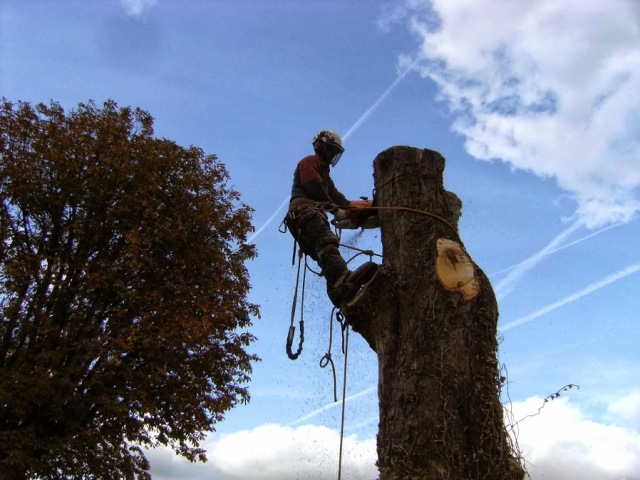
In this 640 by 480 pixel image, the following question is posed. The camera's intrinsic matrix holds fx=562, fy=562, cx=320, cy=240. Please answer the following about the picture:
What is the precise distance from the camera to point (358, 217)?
4.96m

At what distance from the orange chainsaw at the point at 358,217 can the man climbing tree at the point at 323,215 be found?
0.20ft

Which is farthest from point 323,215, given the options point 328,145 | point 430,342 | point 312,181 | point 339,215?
point 430,342

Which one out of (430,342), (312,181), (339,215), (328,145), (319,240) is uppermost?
(328,145)

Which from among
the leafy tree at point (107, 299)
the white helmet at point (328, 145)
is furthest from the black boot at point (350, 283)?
the leafy tree at point (107, 299)

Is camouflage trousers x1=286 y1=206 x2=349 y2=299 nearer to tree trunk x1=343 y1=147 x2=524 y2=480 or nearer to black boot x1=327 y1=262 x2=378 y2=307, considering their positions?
black boot x1=327 y1=262 x2=378 y2=307

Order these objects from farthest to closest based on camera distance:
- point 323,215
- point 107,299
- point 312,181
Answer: point 107,299, point 312,181, point 323,215

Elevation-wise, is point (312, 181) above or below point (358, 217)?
above

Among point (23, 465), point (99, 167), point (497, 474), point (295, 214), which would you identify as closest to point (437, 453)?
point (497, 474)

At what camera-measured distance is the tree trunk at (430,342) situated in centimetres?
313

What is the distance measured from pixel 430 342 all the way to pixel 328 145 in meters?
2.69

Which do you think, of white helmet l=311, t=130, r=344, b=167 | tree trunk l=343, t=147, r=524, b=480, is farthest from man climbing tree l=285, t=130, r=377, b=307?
tree trunk l=343, t=147, r=524, b=480

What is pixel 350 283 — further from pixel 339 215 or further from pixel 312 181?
pixel 312 181

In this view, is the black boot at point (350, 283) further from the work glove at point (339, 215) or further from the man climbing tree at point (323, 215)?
the work glove at point (339, 215)

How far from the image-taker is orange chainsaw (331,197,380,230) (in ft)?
16.0
